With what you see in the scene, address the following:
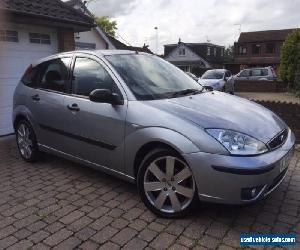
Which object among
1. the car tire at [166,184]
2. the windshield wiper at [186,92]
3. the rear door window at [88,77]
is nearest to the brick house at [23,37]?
the rear door window at [88,77]

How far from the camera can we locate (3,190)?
4676 millimetres

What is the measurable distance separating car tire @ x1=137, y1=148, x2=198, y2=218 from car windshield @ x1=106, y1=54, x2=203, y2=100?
0.76 m

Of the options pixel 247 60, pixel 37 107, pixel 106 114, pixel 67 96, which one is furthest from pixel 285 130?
pixel 247 60

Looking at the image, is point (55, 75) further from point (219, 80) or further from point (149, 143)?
point (219, 80)

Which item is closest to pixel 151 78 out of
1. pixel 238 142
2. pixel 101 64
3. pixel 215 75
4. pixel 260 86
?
pixel 101 64

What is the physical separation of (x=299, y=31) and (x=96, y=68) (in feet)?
63.0

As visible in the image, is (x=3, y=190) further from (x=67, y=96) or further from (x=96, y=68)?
(x=96, y=68)

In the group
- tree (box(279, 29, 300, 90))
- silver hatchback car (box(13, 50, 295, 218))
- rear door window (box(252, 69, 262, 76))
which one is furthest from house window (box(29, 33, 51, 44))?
rear door window (box(252, 69, 262, 76))

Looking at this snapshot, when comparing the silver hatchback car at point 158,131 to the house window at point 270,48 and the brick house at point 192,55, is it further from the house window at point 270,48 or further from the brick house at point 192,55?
the house window at point 270,48

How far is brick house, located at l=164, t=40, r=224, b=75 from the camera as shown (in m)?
55.0

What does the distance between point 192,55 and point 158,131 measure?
2115 inches

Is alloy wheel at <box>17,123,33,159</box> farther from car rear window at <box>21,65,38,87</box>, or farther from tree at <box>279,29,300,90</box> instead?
tree at <box>279,29,300,90</box>

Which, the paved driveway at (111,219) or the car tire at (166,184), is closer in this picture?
the paved driveway at (111,219)

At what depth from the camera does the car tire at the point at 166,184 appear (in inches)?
138
